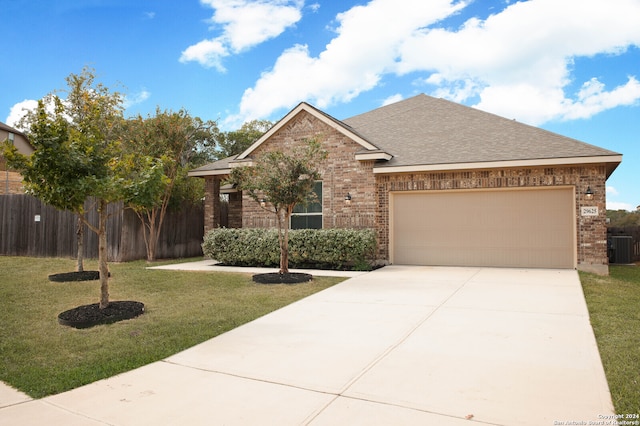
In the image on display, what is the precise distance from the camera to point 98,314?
589 centimetres

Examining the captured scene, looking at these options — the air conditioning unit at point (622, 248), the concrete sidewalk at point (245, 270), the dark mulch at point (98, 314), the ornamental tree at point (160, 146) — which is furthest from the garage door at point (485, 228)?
the dark mulch at point (98, 314)

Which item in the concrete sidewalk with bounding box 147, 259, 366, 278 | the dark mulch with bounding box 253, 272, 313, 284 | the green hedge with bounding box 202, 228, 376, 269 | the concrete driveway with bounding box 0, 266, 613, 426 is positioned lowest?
the concrete driveway with bounding box 0, 266, 613, 426

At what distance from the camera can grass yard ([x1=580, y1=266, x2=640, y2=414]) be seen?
341 cm

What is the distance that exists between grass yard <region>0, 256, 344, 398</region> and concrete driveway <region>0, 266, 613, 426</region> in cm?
37

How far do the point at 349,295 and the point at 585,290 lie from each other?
4.44 m

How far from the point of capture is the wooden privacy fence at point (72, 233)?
13.8 meters

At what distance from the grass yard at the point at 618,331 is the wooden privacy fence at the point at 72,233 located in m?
12.6

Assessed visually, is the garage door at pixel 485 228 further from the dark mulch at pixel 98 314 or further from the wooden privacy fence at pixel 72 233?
the wooden privacy fence at pixel 72 233

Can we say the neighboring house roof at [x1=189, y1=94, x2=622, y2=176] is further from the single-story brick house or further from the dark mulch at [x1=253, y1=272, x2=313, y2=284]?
the dark mulch at [x1=253, y1=272, x2=313, y2=284]

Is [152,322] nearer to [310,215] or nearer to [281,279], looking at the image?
[281,279]

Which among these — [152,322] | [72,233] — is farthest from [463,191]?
[72,233]

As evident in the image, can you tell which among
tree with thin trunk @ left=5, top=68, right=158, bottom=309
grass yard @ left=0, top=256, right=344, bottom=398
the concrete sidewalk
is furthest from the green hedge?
tree with thin trunk @ left=5, top=68, right=158, bottom=309

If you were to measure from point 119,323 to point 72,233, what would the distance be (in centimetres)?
1037

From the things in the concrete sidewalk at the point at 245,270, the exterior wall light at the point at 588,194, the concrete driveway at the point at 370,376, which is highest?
the exterior wall light at the point at 588,194
